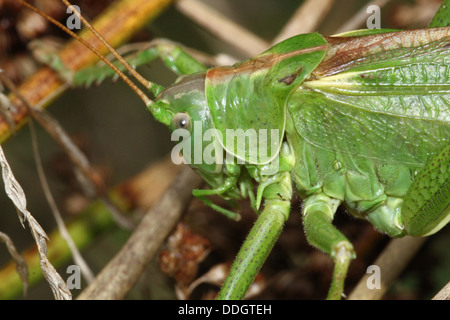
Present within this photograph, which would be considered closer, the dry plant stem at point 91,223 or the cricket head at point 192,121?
the cricket head at point 192,121

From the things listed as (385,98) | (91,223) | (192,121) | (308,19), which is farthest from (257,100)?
(91,223)

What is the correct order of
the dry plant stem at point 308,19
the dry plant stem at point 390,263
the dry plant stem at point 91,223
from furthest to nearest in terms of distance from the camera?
the dry plant stem at point 308,19 → the dry plant stem at point 91,223 → the dry plant stem at point 390,263

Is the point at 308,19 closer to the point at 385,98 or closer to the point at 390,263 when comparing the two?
the point at 385,98

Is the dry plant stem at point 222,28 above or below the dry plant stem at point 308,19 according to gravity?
above

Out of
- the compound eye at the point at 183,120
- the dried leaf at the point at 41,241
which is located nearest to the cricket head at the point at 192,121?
the compound eye at the point at 183,120

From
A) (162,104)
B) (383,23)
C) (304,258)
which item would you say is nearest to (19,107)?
(162,104)

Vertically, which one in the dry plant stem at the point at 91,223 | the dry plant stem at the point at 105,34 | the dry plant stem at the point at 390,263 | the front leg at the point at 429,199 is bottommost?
the dry plant stem at the point at 390,263

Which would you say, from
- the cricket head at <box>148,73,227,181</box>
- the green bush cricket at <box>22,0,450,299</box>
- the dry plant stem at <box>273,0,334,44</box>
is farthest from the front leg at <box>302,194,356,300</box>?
the dry plant stem at <box>273,0,334,44</box>

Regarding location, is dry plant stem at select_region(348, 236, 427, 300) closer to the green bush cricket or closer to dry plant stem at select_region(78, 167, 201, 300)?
the green bush cricket

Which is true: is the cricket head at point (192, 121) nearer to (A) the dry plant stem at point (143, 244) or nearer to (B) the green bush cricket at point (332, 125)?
(B) the green bush cricket at point (332, 125)
